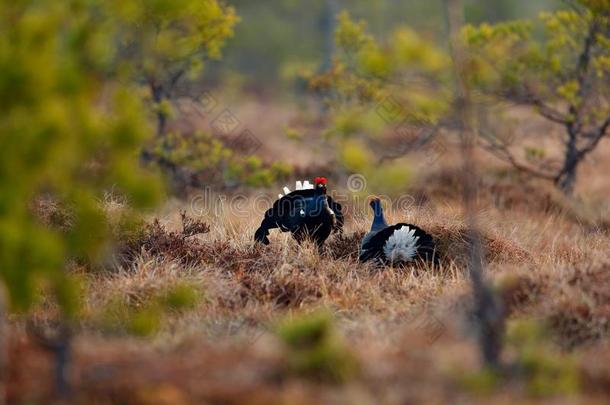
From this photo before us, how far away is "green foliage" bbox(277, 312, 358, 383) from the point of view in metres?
4.57

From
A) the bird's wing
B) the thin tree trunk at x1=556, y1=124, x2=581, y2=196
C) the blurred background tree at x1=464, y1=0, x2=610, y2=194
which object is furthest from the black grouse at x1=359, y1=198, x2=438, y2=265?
the thin tree trunk at x1=556, y1=124, x2=581, y2=196

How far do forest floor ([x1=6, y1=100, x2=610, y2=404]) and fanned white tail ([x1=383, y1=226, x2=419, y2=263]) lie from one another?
187 mm

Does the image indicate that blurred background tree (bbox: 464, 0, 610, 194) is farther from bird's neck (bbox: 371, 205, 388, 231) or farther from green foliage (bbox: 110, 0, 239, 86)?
bird's neck (bbox: 371, 205, 388, 231)

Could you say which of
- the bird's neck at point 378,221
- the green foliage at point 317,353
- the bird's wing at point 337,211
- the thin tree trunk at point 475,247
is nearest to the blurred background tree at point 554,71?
the bird's wing at point 337,211

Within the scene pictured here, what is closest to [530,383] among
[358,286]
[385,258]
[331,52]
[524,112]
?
[358,286]

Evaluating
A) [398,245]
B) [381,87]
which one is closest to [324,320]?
[398,245]

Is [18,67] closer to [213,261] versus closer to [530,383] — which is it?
[530,383]

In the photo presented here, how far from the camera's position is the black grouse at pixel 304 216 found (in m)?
7.67

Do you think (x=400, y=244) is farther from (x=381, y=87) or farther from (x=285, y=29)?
(x=285, y=29)

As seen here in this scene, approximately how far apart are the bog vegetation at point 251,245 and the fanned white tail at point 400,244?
0.59 feet

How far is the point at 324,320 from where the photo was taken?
15.4 ft

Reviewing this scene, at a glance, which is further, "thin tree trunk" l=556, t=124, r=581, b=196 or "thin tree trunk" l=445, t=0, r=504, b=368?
"thin tree trunk" l=556, t=124, r=581, b=196

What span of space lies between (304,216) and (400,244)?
3.01 feet

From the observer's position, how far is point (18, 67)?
410 cm
